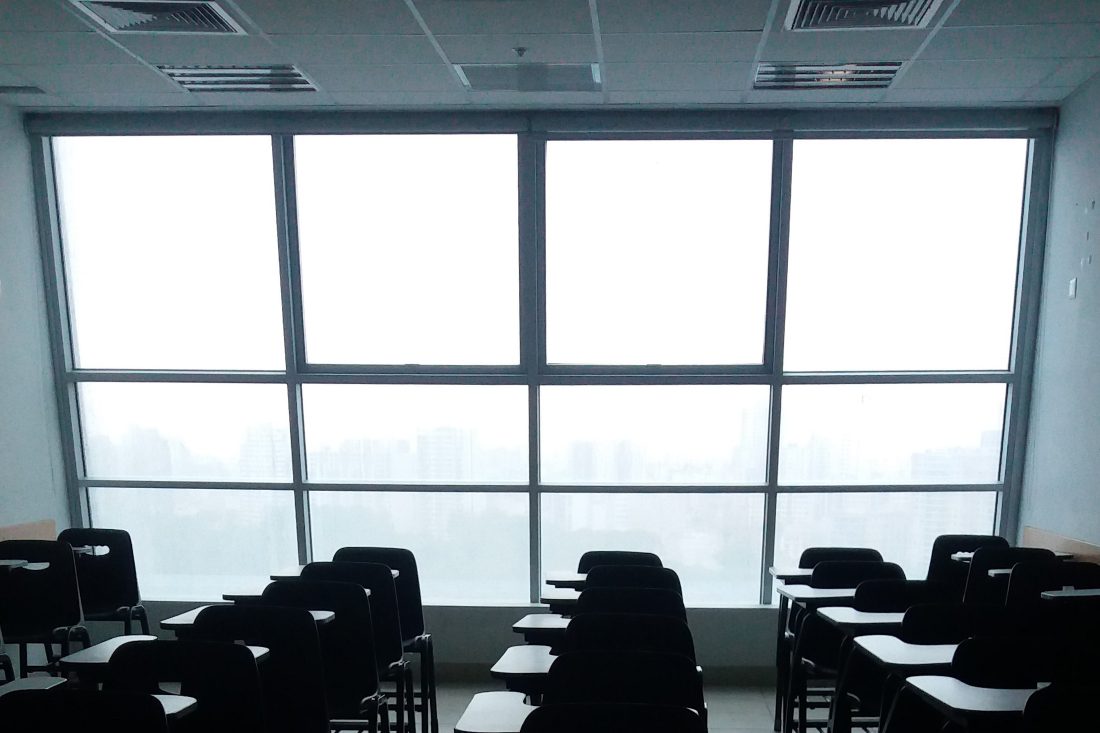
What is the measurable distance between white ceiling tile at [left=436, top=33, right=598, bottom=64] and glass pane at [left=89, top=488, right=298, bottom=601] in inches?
131

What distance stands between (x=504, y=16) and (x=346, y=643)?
300cm

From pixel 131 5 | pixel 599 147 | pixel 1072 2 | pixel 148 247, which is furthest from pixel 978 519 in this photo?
pixel 148 247

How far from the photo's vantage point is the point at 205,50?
3504mm

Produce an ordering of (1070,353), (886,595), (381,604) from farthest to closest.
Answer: (1070,353) → (381,604) → (886,595)

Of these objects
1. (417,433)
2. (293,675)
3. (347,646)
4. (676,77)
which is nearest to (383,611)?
(347,646)

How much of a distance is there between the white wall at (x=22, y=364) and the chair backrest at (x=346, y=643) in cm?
312

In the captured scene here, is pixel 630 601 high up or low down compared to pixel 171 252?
down

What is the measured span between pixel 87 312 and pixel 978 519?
6730mm

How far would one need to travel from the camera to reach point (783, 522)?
4.58 meters

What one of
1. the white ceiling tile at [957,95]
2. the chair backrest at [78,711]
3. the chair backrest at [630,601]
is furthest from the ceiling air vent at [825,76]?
the chair backrest at [78,711]

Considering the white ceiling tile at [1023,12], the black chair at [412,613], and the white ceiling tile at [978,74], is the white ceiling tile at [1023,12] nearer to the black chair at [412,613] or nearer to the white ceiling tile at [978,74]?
the white ceiling tile at [978,74]

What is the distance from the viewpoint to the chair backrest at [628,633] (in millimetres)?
2270

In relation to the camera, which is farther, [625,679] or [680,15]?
[680,15]

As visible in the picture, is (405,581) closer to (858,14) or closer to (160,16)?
(160,16)
